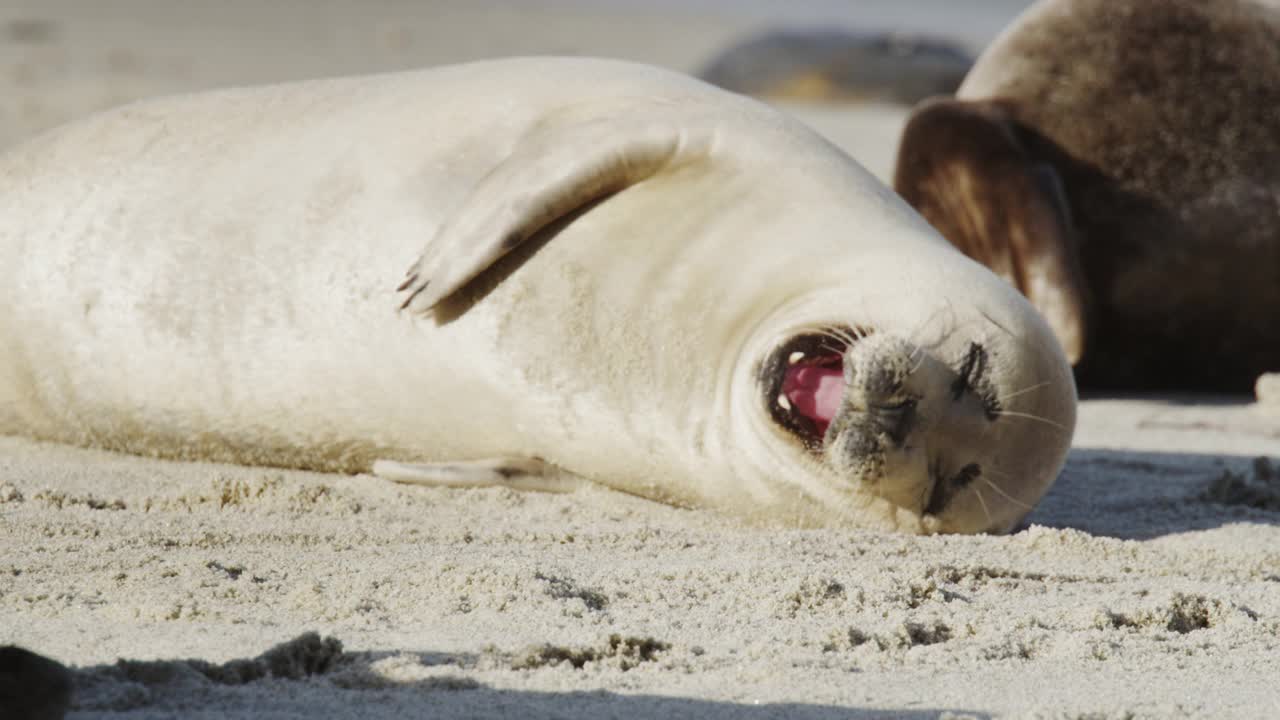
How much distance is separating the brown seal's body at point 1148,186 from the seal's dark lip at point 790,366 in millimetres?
2533

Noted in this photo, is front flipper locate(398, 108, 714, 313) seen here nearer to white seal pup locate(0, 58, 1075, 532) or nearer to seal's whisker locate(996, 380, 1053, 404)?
white seal pup locate(0, 58, 1075, 532)

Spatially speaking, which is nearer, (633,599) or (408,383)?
(633,599)

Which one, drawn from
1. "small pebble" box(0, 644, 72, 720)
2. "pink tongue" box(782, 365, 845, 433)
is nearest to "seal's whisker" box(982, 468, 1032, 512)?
"pink tongue" box(782, 365, 845, 433)

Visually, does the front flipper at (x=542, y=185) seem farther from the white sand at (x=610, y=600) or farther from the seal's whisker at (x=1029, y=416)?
the seal's whisker at (x=1029, y=416)

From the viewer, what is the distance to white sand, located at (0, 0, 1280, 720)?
2660 millimetres

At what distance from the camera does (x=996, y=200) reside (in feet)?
20.5

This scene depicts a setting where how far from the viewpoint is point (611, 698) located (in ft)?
8.58

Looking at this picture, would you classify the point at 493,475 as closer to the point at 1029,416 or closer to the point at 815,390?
the point at 815,390

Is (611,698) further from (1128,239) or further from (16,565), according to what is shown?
(1128,239)

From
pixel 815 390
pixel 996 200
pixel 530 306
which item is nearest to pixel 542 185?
pixel 530 306

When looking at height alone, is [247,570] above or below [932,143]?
below

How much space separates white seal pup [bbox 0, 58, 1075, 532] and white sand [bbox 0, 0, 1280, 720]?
0.12 m

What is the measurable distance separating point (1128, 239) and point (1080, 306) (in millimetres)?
380

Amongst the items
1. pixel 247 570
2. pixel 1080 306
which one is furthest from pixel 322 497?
pixel 1080 306
